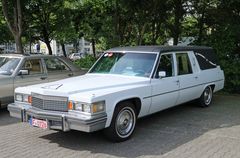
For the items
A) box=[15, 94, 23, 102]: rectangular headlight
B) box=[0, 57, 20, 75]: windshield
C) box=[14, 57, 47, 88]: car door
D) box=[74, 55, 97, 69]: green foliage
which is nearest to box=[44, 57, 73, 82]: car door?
box=[14, 57, 47, 88]: car door

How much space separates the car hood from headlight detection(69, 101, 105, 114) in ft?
0.75

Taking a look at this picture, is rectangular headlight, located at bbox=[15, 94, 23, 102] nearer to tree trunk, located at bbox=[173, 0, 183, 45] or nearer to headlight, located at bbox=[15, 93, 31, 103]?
headlight, located at bbox=[15, 93, 31, 103]

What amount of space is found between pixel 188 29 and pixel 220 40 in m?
3.32

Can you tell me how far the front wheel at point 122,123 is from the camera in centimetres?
574

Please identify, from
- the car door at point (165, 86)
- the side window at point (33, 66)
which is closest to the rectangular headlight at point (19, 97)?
the side window at point (33, 66)

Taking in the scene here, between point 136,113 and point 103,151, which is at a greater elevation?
point 136,113

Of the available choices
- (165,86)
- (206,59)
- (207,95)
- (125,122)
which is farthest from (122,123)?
(206,59)

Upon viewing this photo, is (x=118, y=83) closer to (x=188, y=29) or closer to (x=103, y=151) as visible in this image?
(x=103, y=151)

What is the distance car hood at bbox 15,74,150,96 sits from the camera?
5.64m

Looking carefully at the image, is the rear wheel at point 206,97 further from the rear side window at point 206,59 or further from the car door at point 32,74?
the car door at point 32,74

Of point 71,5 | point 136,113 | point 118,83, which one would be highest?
point 71,5

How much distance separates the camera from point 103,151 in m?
5.47

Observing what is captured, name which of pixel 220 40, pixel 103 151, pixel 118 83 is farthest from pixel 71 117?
pixel 220 40

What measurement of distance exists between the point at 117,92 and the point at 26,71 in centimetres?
360
